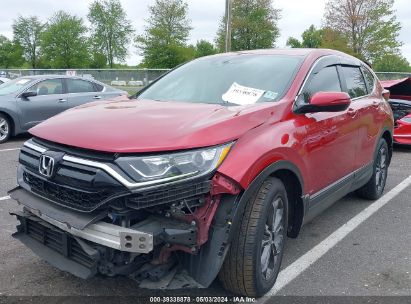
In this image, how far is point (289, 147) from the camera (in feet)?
10.7

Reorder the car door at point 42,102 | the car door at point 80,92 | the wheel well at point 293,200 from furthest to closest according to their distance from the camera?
the car door at point 80,92, the car door at point 42,102, the wheel well at point 293,200

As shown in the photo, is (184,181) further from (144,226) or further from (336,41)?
(336,41)

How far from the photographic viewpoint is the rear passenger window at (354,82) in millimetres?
4703

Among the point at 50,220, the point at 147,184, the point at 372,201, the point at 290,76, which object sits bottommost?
the point at 372,201

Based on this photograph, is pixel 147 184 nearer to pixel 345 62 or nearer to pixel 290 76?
pixel 290 76

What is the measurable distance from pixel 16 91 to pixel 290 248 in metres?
7.87

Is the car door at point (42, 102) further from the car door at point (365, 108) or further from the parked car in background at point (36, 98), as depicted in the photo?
the car door at point (365, 108)

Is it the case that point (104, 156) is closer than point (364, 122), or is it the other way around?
point (104, 156)

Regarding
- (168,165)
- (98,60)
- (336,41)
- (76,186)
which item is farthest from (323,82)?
(98,60)

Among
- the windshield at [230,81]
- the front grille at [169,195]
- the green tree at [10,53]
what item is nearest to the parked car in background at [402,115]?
the windshield at [230,81]

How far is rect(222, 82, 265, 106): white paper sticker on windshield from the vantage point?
3.49 meters

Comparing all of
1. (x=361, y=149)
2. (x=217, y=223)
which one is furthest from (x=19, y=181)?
(x=361, y=149)

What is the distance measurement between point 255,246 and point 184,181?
0.68m

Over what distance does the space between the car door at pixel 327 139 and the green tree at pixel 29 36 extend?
60.2 metres
